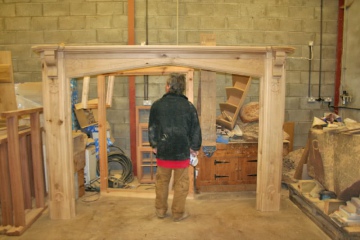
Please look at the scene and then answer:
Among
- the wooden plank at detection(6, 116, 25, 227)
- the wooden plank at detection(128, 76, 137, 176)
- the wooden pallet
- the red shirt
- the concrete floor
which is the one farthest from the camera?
the wooden plank at detection(128, 76, 137, 176)

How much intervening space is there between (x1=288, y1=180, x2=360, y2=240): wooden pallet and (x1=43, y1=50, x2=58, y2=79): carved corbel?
3010 millimetres

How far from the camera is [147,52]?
9.96 feet

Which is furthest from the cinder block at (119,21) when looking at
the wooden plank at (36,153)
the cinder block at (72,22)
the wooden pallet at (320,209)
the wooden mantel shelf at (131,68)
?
the wooden pallet at (320,209)

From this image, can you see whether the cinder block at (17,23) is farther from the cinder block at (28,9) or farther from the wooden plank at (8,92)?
the wooden plank at (8,92)

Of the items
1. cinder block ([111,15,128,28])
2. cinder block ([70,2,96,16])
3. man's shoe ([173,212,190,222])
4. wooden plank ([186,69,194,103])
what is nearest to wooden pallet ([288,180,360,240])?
man's shoe ([173,212,190,222])

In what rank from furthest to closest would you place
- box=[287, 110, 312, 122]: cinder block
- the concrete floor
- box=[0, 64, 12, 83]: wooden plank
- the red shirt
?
box=[287, 110, 312, 122]: cinder block
box=[0, 64, 12, 83]: wooden plank
the red shirt
the concrete floor

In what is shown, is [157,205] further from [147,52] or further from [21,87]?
[21,87]

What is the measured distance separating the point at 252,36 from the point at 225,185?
253 cm

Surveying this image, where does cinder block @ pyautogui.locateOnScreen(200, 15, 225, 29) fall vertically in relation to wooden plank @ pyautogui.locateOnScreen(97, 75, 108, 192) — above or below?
above

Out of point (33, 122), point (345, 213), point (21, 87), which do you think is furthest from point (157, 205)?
point (21, 87)

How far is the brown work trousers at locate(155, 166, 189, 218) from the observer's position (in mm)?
2955

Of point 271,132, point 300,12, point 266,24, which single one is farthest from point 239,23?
point 271,132

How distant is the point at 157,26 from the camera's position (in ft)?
15.5

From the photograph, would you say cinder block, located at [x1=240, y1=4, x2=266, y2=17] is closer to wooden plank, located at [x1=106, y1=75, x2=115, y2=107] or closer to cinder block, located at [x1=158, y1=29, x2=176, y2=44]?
cinder block, located at [x1=158, y1=29, x2=176, y2=44]
